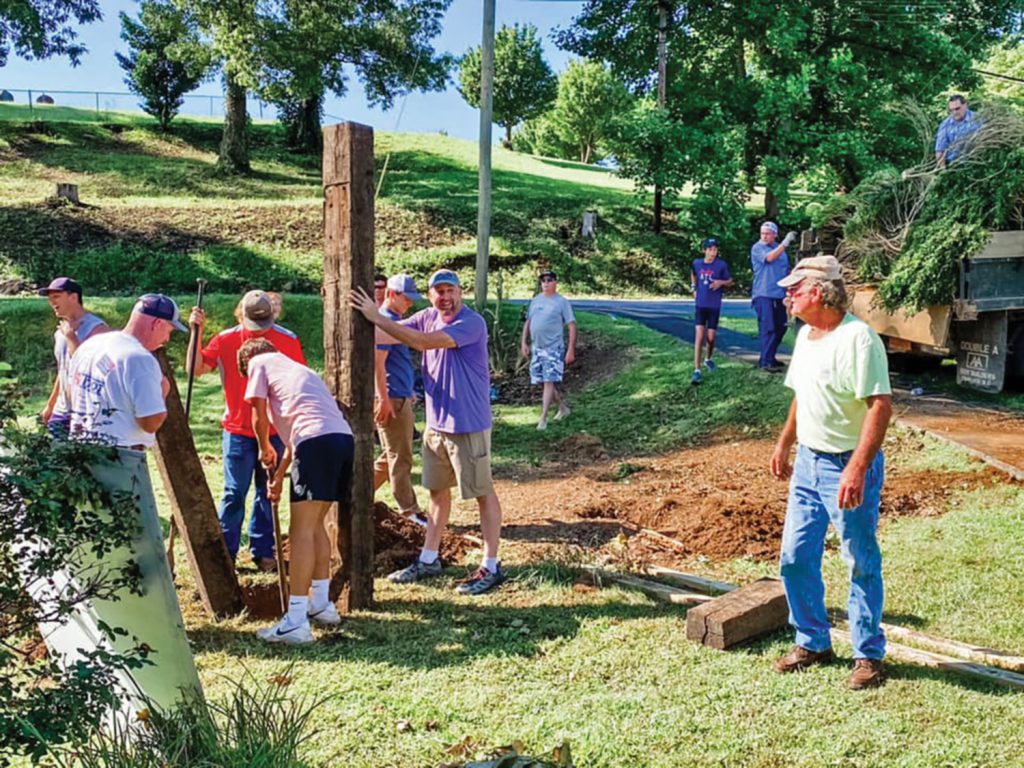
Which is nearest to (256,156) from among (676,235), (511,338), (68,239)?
(68,239)

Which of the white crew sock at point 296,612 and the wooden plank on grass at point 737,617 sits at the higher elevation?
the wooden plank on grass at point 737,617

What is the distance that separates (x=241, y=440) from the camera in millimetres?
6223

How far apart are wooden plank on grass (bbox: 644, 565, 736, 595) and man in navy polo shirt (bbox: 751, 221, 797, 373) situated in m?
5.79

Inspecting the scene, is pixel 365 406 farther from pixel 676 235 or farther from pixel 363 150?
pixel 676 235

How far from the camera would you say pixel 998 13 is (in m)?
24.5

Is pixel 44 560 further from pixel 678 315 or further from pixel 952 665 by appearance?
pixel 678 315

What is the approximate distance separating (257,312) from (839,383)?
11.5 feet

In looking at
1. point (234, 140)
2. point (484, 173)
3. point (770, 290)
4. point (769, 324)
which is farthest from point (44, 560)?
point (234, 140)

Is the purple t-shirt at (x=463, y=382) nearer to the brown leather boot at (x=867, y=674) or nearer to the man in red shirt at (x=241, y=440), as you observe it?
the man in red shirt at (x=241, y=440)

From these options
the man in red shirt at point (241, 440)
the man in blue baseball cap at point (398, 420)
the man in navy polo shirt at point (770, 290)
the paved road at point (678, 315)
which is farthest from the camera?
the paved road at point (678, 315)

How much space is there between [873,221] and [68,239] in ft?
62.9

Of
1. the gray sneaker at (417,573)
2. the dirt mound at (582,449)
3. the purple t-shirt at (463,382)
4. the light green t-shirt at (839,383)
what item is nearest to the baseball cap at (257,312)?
the purple t-shirt at (463,382)

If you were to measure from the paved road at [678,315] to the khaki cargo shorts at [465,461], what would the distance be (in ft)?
23.8

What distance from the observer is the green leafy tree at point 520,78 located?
171 ft
